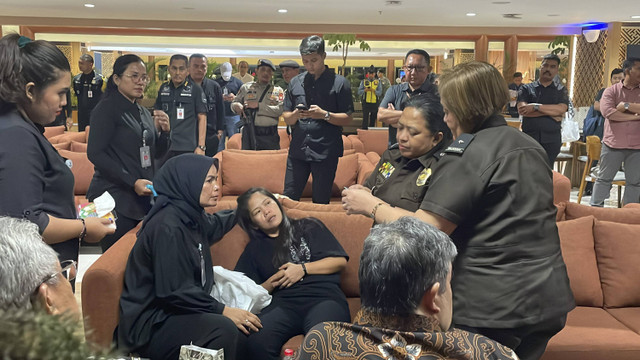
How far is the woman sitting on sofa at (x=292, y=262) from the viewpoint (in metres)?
2.82

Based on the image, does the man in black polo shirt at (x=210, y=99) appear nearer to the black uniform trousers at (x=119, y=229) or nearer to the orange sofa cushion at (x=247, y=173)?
the orange sofa cushion at (x=247, y=173)

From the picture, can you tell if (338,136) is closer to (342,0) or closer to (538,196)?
(538,196)

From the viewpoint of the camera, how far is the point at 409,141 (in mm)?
2541

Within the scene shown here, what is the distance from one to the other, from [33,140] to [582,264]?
262cm

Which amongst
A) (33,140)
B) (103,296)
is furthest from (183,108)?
(33,140)

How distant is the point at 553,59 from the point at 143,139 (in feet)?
14.8

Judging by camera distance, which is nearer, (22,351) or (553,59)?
(22,351)

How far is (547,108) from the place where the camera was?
5980 mm

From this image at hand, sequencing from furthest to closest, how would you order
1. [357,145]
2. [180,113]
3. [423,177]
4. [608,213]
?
[357,145], [180,113], [608,213], [423,177]

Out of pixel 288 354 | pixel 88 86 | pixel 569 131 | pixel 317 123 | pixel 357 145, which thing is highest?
pixel 88 86

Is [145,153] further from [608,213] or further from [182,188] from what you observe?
[608,213]

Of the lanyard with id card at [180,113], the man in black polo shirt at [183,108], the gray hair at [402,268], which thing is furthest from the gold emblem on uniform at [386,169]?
the lanyard with id card at [180,113]

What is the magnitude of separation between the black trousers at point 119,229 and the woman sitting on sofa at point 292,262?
0.59 m

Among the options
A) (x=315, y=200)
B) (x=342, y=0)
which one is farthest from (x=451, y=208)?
(x=342, y=0)
